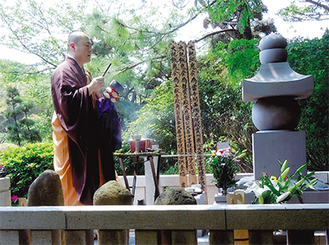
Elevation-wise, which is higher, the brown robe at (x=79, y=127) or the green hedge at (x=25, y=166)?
the brown robe at (x=79, y=127)

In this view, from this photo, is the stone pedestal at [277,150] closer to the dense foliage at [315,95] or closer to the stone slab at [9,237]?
the dense foliage at [315,95]

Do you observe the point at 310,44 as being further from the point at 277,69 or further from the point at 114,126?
the point at 114,126

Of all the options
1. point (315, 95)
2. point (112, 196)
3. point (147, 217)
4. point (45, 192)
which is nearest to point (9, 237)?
point (45, 192)

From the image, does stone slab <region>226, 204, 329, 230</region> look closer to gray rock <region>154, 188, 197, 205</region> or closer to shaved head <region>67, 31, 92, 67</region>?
gray rock <region>154, 188, 197, 205</region>

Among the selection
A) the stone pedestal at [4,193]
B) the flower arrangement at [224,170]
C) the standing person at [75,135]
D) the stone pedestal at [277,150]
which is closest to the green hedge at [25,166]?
the stone pedestal at [4,193]

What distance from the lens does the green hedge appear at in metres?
5.40

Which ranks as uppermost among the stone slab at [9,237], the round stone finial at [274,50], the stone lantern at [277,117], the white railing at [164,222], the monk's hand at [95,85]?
the round stone finial at [274,50]

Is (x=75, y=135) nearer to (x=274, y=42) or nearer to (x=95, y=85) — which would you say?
(x=95, y=85)

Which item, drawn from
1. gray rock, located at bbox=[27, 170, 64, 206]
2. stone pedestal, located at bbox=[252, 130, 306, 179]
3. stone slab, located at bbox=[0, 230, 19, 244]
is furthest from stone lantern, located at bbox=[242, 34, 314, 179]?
stone slab, located at bbox=[0, 230, 19, 244]

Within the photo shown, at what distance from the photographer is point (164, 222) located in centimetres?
140

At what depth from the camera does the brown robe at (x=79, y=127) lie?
3.00 metres

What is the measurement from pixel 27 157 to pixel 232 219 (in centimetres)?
500

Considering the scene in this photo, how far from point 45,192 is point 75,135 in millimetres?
1263

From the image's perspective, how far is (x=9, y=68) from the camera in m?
10.1
